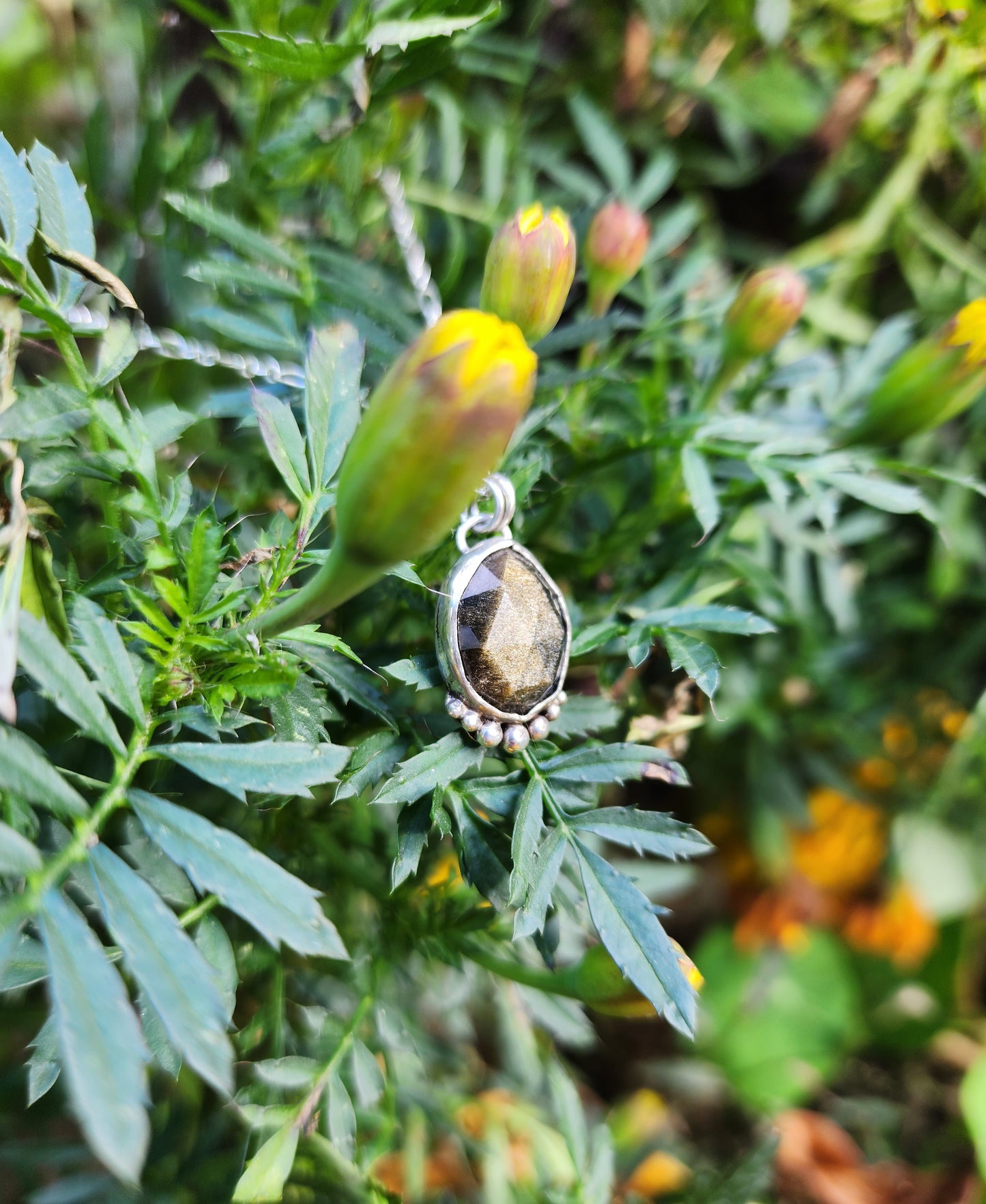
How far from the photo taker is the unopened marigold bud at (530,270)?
457 mm

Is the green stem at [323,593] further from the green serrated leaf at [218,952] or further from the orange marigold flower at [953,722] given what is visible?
the orange marigold flower at [953,722]

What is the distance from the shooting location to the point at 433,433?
0.97 feet

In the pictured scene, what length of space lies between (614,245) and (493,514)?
0.23 meters

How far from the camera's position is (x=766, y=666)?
870mm

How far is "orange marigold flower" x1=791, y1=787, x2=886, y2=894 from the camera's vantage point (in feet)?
3.61

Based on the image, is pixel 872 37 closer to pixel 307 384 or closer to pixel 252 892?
pixel 307 384

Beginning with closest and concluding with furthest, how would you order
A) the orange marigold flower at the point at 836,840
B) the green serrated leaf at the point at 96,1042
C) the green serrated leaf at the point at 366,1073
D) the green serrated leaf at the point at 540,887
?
the green serrated leaf at the point at 96,1042
the green serrated leaf at the point at 540,887
the green serrated leaf at the point at 366,1073
the orange marigold flower at the point at 836,840

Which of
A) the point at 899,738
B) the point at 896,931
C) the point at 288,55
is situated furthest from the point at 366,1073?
the point at 896,931

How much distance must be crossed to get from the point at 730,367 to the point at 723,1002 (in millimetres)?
845

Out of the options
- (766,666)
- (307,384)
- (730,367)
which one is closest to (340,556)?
(307,384)

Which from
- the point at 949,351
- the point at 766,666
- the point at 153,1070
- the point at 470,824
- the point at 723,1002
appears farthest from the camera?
the point at 723,1002

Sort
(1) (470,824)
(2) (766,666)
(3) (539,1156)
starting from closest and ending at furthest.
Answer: (1) (470,824) → (3) (539,1156) → (2) (766,666)

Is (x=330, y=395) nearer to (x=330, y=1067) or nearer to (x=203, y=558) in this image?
(x=203, y=558)

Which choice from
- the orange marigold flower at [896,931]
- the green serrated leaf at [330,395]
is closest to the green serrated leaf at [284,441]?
the green serrated leaf at [330,395]
